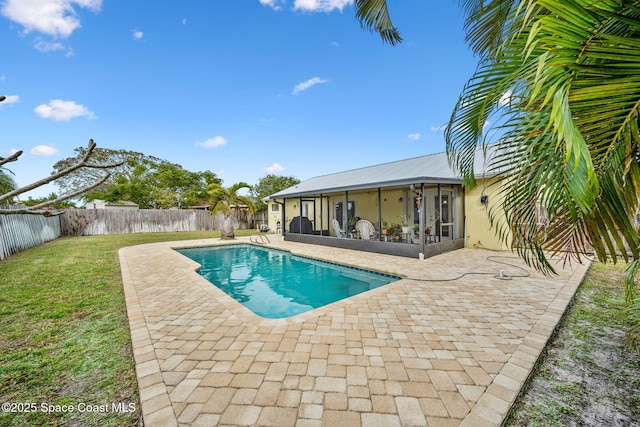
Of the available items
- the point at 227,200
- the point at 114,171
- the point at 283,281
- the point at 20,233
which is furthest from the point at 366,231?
the point at 114,171

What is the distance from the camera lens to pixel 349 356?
3.04m

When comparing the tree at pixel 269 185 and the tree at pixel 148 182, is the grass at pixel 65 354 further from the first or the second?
the tree at pixel 269 185

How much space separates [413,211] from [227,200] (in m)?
10.9

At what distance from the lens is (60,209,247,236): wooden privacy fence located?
18453mm

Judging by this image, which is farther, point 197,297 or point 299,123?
point 299,123

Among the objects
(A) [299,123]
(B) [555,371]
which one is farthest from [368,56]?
(B) [555,371]

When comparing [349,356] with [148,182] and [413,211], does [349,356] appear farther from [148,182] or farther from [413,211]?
[148,182]

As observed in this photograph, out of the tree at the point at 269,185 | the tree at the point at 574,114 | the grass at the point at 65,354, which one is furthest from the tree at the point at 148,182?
the tree at the point at 574,114

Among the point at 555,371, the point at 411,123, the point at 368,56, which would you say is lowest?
the point at 555,371

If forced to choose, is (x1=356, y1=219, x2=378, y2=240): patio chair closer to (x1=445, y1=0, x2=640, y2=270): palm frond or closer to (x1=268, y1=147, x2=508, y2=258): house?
(x1=268, y1=147, x2=508, y2=258): house

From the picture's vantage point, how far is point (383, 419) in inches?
84.3

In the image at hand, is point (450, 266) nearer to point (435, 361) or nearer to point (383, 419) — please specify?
point (435, 361)

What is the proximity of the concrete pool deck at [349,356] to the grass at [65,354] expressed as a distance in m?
0.21

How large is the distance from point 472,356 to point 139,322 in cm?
447
